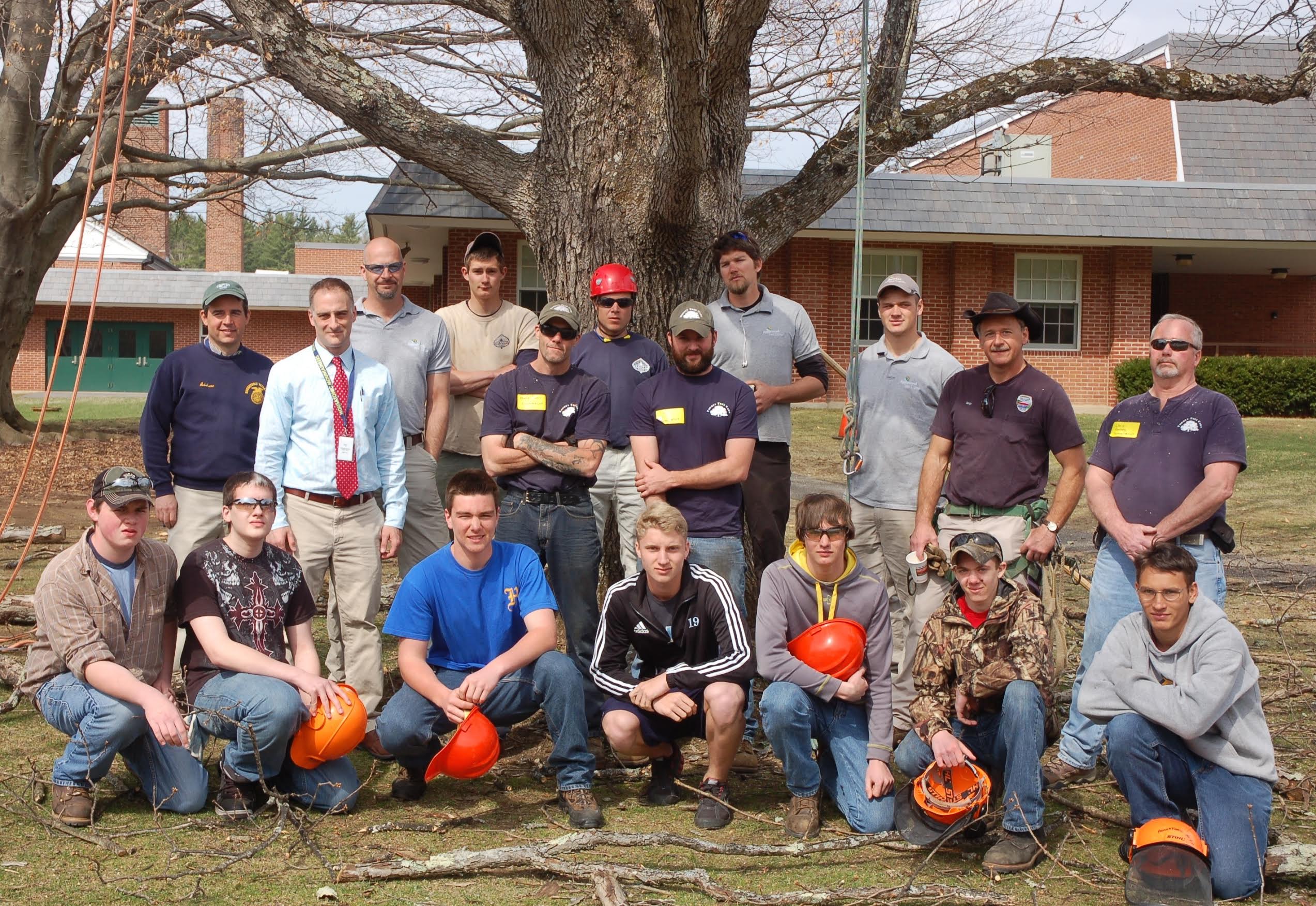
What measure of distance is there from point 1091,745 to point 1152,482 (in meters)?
1.12

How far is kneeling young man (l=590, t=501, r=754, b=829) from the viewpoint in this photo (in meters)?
4.72

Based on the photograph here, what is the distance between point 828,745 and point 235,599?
94.8 inches

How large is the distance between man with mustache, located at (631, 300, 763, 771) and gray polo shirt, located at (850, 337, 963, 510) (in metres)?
0.69

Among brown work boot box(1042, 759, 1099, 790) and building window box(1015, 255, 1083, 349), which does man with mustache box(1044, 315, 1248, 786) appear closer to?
brown work boot box(1042, 759, 1099, 790)

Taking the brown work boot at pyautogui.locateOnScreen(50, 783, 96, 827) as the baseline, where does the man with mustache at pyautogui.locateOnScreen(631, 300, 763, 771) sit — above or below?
above

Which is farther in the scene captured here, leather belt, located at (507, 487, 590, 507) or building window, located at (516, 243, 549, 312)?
building window, located at (516, 243, 549, 312)

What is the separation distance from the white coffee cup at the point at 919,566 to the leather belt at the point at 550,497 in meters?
1.57

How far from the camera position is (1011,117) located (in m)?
27.4

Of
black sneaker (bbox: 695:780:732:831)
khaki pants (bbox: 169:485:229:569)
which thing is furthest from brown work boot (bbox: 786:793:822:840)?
khaki pants (bbox: 169:485:229:569)

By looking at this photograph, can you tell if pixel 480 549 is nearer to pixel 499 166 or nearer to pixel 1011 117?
pixel 499 166

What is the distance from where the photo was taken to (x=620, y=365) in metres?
6.03

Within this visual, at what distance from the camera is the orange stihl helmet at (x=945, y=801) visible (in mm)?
4289

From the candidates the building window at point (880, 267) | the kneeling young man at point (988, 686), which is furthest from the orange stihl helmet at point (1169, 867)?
the building window at point (880, 267)

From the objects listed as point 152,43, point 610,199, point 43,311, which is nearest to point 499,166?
point 610,199
